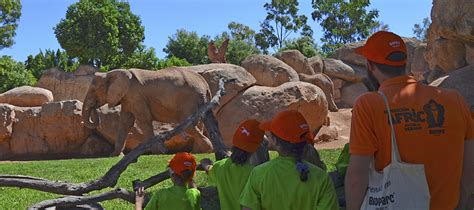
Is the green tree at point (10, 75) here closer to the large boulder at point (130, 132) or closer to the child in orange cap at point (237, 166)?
the large boulder at point (130, 132)

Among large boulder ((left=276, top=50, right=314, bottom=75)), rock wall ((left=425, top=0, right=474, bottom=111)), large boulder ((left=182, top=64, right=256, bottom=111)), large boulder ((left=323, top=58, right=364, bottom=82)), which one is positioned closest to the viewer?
rock wall ((left=425, top=0, right=474, bottom=111))

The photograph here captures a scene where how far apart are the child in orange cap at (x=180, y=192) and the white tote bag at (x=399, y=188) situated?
178 centimetres

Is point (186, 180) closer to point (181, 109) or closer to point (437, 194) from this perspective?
point (437, 194)

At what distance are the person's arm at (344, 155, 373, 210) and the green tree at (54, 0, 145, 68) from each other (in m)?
36.3

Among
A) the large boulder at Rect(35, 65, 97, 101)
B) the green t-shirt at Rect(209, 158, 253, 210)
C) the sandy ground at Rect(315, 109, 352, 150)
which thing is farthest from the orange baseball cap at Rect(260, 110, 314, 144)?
the large boulder at Rect(35, 65, 97, 101)

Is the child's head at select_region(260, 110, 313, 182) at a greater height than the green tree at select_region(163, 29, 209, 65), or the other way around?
the green tree at select_region(163, 29, 209, 65)

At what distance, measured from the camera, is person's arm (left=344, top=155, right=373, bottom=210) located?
9.71 ft

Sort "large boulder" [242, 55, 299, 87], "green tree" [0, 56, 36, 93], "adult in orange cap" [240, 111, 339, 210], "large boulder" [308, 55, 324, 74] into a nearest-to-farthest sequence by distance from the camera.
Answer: "adult in orange cap" [240, 111, 339, 210] < "large boulder" [242, 55, 299, 87] < "large boulder" [308, 55, 324, 74] < "green tree" [0, 56, 36, 93]

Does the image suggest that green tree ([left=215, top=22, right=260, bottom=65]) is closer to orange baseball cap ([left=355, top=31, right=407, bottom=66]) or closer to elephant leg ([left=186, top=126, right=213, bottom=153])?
elephant leg ([left=186, top=126, right=213, bottom=153])

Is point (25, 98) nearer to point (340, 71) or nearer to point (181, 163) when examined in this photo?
point (340, 71)

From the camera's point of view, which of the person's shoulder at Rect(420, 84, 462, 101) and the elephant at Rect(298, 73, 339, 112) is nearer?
the person's shoulder at Rect(420, 84, 462, 101)

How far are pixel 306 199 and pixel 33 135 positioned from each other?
1864 centimetres

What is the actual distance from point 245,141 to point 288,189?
0.93 m

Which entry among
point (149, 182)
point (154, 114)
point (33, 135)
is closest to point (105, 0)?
point (33, 135)
